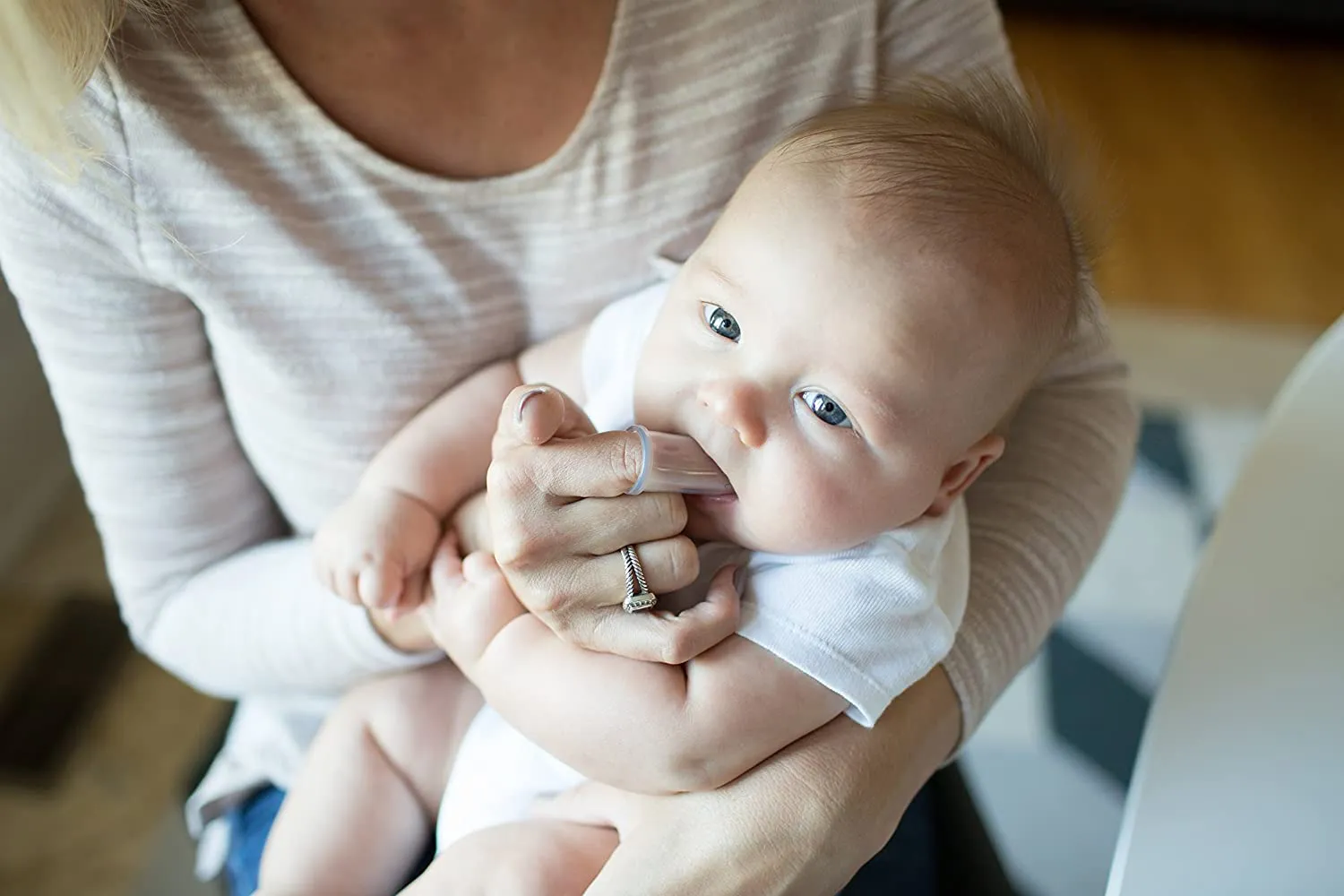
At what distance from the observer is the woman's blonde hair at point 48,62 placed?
656mm

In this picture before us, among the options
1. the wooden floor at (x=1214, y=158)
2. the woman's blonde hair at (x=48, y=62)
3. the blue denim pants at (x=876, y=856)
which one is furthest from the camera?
the wooden floor at (x=1214, y=158)

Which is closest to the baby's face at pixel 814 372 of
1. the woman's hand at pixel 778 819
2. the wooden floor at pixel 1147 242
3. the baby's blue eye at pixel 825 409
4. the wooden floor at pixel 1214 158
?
the baby's blue eye at pixel 825 409

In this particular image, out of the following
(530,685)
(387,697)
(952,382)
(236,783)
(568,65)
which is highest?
(568,65)

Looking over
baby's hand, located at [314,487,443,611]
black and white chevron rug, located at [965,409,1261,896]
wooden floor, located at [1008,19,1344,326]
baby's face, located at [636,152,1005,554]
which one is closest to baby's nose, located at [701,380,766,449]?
baby's face, located at [636,152,1005,554]

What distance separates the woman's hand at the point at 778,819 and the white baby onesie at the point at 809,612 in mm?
27

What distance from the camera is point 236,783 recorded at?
1004 millimetres

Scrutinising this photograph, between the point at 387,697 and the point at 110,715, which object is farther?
the point at 110,715

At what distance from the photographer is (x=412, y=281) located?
0.85 m

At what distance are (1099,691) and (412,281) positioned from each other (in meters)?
1.40

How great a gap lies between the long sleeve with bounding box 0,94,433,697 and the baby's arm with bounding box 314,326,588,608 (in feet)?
0.26

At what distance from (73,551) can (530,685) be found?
1.45m

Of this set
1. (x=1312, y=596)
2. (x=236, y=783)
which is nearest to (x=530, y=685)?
(x=236, y=783)

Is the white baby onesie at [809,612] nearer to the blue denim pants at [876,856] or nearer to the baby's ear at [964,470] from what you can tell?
the baby's ear at [964,470]

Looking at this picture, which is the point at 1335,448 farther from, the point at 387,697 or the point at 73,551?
the point at 73,551
